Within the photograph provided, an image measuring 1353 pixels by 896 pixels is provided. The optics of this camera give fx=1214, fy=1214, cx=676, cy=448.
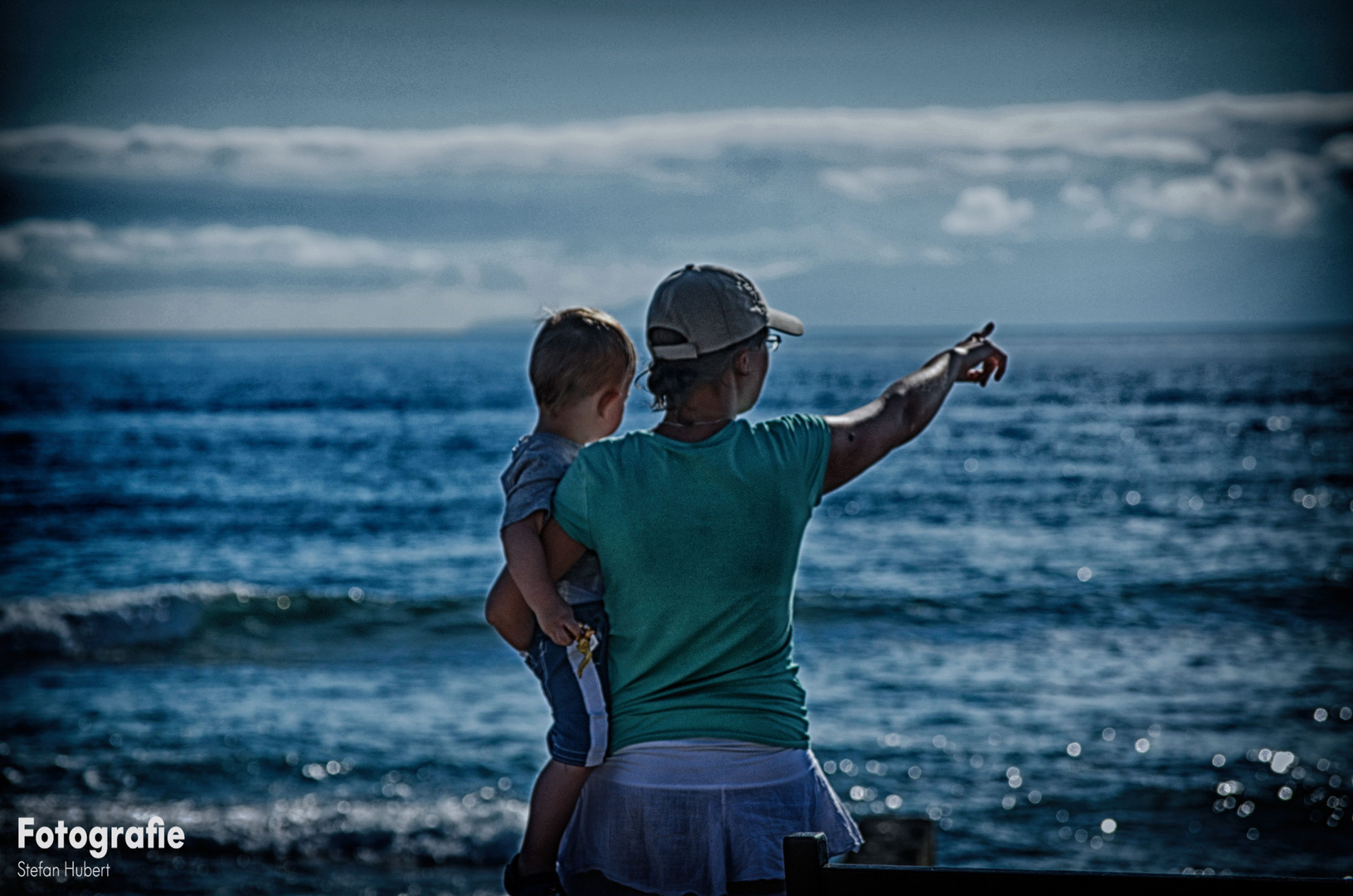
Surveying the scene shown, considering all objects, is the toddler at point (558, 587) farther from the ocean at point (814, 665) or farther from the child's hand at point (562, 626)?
the ocean at point (814, 665)

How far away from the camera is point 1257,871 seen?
6344 millimetres

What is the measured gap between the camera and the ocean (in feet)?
22.7

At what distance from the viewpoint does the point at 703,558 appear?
6.42 ft

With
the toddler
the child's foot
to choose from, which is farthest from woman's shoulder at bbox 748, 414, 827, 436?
the child's foot

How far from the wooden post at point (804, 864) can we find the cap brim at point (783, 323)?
86cm

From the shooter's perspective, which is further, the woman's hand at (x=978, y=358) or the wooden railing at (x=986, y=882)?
the woman's hand at (x=978, y=358)

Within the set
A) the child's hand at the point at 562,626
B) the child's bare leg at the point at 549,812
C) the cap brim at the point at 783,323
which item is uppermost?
the cap brim at the point at 783,323

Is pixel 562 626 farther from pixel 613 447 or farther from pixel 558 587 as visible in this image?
pixel 613 447

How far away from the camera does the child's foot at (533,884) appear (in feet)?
7.19

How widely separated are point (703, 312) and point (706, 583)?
442 millimetres

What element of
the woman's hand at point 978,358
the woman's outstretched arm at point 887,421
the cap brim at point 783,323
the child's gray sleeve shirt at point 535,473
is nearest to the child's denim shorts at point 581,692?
the child's gray sleeve shirt at point 535,473

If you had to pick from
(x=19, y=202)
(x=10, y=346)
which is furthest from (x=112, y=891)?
(x=10, y=346)

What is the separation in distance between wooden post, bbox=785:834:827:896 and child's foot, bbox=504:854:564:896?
728 mm

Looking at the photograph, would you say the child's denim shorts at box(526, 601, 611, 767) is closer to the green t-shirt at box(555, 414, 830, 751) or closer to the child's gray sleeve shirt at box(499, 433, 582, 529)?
the green t-shirt at box(555, 414, 830, 751)
